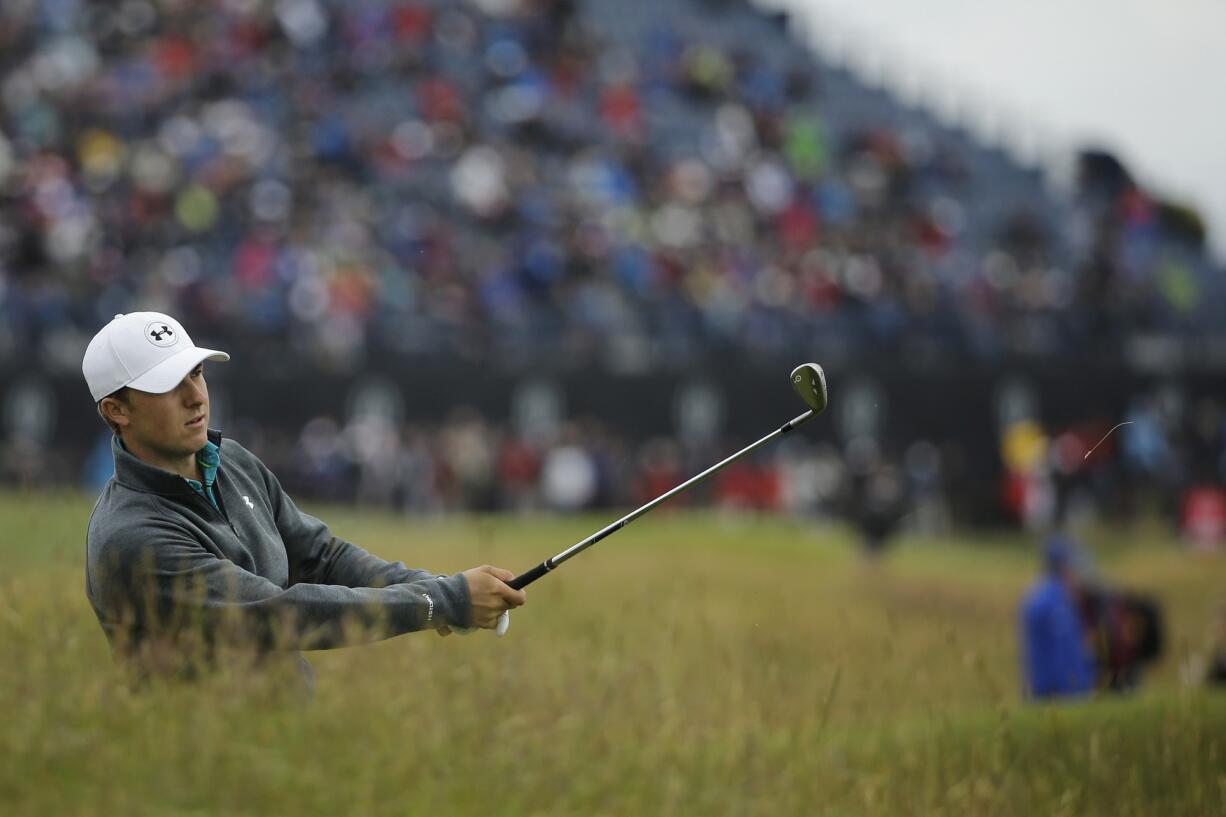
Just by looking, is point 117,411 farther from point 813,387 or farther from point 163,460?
point 813,387

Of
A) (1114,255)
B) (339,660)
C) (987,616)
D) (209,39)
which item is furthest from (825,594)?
(209,39)

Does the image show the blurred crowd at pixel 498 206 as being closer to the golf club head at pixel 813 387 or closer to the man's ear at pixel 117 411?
the golf club head at pixel 813 387

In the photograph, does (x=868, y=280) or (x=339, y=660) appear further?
(x=868, y=280)

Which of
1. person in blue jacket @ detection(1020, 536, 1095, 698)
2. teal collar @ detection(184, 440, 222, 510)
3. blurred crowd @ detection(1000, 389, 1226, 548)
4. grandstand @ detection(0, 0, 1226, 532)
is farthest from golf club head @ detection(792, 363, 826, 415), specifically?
blurred crowd @ detection(1000, 389, 1226, 548)

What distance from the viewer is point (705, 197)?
29.5 m

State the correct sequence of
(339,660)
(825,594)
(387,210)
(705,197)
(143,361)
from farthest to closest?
(705,197) < (387,210) < (825,594) < (339,660) < (143,361)

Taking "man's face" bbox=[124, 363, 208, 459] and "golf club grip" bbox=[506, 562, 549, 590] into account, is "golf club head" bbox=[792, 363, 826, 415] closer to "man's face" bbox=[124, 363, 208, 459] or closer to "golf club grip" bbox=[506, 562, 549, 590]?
"golf club grip" bbox=[506, 562, 549, 590]

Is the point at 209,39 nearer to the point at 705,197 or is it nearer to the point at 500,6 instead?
the point at 500,6

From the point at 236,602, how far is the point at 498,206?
2341cm

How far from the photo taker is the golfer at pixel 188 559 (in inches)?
182

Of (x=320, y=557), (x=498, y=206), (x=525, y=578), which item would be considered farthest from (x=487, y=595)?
(x=498, y=206)

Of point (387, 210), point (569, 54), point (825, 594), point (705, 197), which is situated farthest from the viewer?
point (569, 54)

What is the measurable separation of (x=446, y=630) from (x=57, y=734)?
1.12 metres

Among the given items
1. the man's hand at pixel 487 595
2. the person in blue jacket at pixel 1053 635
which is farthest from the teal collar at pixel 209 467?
the person in blue jacket at pixel 1053 635
